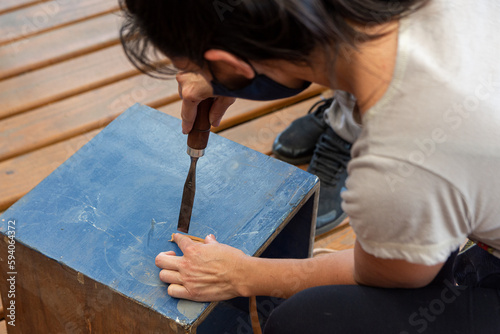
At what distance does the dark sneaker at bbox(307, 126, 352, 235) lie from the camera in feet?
4.64

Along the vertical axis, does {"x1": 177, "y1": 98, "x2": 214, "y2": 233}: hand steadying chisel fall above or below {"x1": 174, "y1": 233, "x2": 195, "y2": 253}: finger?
above

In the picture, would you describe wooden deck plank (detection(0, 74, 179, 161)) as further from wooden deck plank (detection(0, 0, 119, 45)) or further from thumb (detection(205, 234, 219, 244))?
thumb (detection(205, 234, 219, 244))

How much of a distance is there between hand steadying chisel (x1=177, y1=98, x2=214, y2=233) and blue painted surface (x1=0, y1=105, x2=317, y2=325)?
0.03m

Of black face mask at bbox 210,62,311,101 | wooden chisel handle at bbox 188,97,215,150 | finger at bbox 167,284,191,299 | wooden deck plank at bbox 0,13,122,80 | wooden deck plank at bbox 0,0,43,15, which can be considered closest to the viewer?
black face mask at bbox 210,62,311,101

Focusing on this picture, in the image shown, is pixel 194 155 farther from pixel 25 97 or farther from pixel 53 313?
pixel 25 97

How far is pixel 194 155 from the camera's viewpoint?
96 cm

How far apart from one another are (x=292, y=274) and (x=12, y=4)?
5.08 feet

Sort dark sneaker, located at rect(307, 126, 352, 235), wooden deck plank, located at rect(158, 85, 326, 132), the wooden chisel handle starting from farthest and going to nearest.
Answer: wooden deck plank, located at rect(158, 85, 326, 132) → dark sneaker, located at rect(307, 126, 352, 235) → the wooden chisel handle

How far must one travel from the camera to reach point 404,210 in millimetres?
640

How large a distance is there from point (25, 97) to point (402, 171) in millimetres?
1347

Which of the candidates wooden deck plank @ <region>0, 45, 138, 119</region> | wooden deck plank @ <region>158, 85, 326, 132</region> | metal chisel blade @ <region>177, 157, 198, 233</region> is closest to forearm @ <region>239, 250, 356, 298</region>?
metal chisel blade @ <region>177, 157, 198, 233</region>

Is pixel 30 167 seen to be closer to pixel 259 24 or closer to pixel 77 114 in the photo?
pixel 77 114

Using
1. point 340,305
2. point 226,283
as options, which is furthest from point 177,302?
point 340,305

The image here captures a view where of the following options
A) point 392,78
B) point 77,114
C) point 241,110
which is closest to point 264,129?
point 241,110
